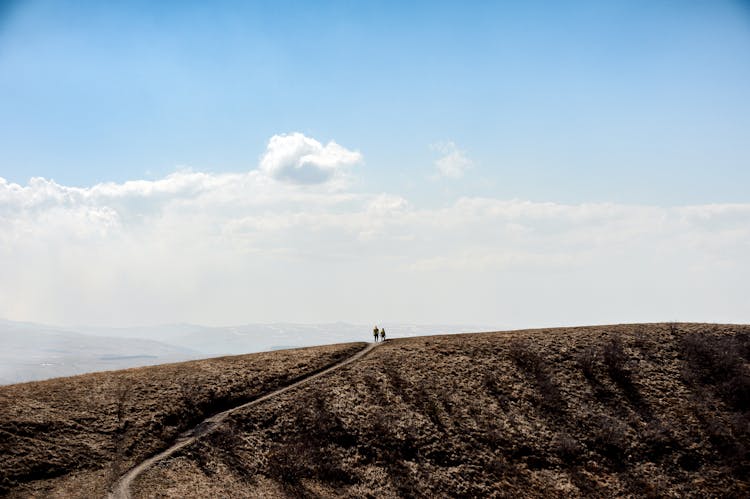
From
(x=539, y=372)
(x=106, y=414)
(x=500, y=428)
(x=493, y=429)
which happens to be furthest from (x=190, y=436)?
(x=539, y=372)

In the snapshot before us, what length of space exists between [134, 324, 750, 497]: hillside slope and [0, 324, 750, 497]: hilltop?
0.12 metres

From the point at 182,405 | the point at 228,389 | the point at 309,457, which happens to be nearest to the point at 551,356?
the point at 309,457

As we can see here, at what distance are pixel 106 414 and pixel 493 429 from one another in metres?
36.0

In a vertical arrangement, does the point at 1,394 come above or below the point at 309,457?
above

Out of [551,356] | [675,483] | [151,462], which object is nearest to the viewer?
[151,462]

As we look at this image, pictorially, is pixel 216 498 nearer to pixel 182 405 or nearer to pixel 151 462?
pixel 151 462

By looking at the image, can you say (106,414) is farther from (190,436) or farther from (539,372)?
(539,372)

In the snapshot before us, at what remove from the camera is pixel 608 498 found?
42.4 meters

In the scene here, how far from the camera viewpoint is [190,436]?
4466 cm

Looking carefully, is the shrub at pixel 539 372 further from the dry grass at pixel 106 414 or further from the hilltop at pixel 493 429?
the dry grass at pixel 106 414

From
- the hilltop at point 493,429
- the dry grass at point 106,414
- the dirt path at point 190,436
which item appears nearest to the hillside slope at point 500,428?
the hilltop at point 493,429

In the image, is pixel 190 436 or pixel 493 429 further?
pixel 493 429

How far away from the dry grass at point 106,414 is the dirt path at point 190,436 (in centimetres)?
78

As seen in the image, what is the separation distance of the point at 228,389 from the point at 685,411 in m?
46.6
